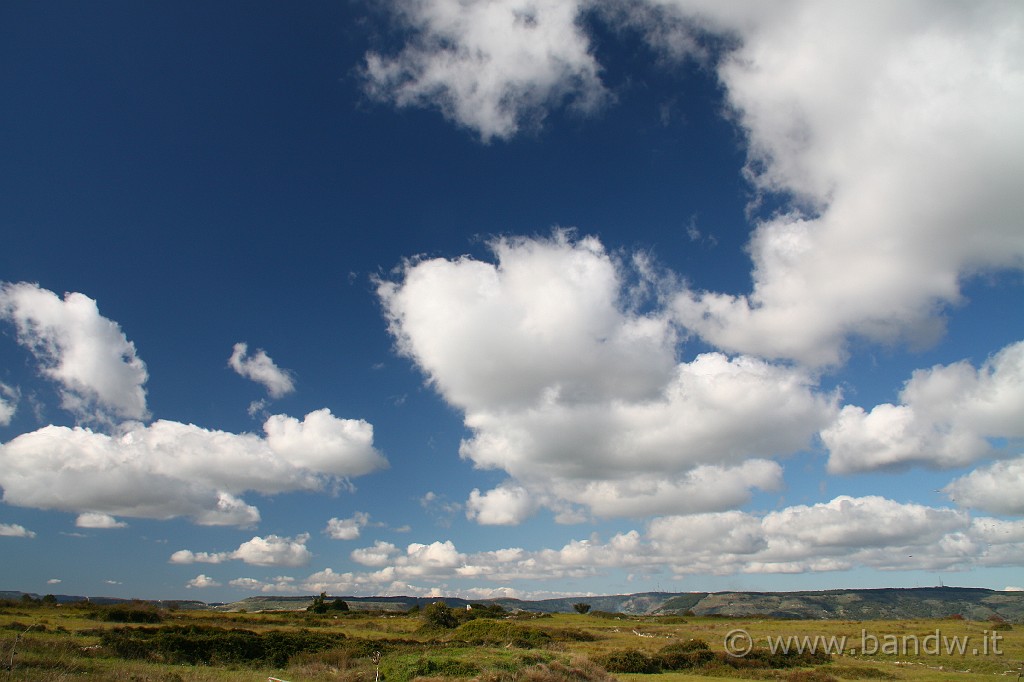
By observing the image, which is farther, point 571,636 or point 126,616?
point 126,616

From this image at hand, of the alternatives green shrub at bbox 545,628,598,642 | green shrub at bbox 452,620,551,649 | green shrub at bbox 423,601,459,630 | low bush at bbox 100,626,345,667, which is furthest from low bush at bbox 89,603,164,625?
green shrub at bbox 545,628,598,642

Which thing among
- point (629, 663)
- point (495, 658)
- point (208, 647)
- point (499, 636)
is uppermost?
point (495, 658)

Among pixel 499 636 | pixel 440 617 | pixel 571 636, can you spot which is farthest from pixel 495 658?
pixel 440 617

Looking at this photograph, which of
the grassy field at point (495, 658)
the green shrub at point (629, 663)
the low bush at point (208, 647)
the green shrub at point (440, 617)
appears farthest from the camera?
the green shrub at point (440, 617)

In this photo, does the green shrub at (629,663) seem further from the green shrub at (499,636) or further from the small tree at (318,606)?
the small tree at (318,606)

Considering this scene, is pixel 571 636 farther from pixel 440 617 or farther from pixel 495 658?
pixel 495 658

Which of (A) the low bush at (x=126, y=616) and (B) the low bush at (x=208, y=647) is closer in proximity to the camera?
(B) the low bush at (x=208, y=647)

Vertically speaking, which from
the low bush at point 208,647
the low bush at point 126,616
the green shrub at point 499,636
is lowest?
the low bush at point 126,616

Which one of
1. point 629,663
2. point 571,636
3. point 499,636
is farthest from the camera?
point 571,636

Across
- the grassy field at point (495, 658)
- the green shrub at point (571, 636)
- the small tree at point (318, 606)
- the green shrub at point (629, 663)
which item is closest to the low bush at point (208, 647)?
the grassy field at point (495, 658)

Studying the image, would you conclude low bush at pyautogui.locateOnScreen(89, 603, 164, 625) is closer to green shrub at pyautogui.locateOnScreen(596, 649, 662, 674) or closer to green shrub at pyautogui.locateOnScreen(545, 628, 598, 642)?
green shrub at pyautogui.locateOnScreen(545, 628, 598, 642)

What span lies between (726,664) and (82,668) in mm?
48363

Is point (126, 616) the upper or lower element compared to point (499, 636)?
lower

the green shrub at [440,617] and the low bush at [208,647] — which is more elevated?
the low bush at [208,647]
